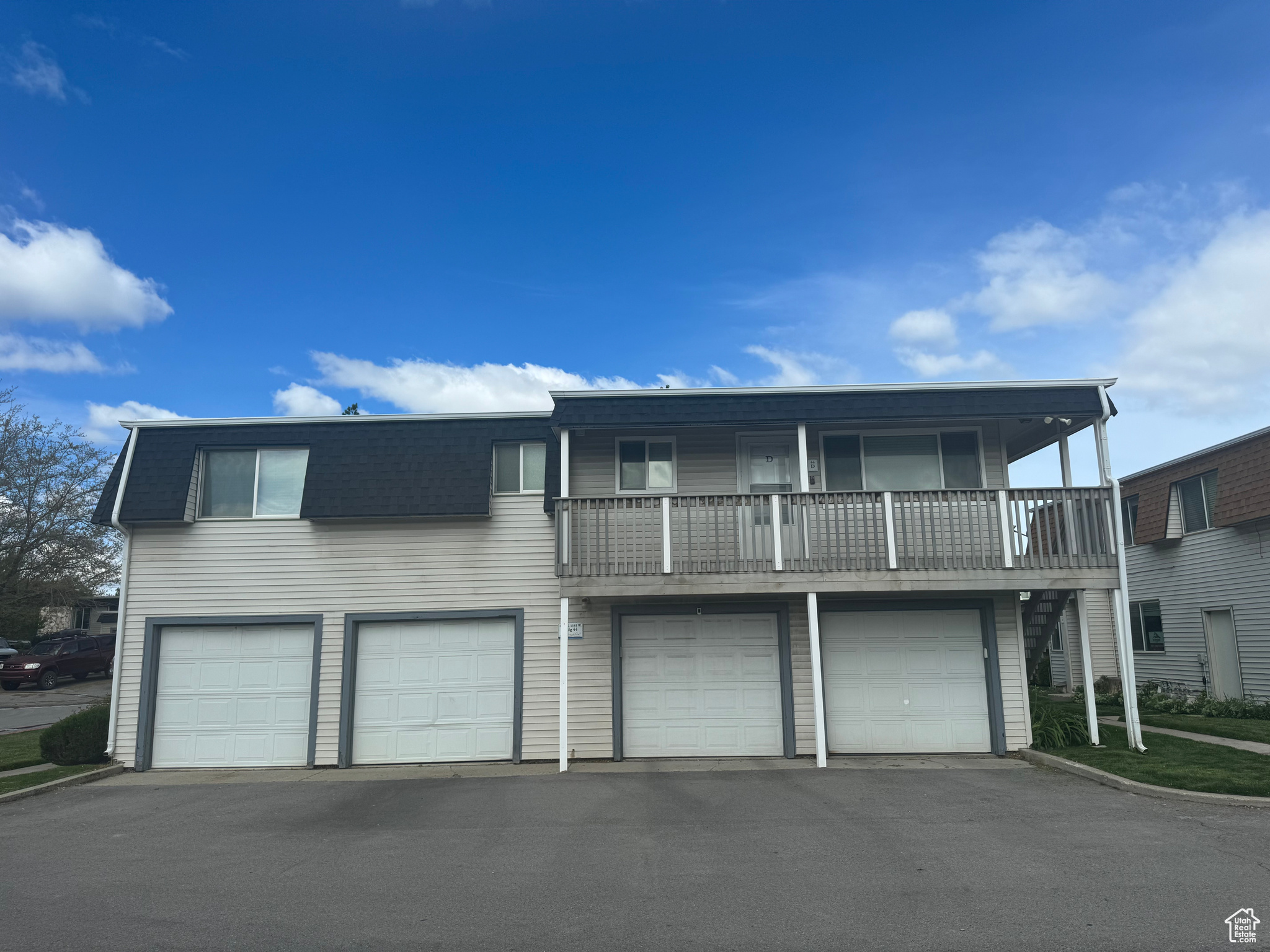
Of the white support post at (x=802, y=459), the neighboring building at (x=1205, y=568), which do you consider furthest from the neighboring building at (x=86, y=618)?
the neighboring building at (x=1205, y=568)

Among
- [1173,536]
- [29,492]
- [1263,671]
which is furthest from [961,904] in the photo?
[29,492]

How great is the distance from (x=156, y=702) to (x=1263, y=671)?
66.0 ft

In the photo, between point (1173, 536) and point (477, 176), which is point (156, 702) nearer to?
point (477, 176)

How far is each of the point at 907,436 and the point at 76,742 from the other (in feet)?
43.8

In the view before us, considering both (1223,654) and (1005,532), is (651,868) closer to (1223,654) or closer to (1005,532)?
(1005,532)

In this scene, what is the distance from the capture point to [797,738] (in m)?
12.5

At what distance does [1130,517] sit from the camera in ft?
70.9

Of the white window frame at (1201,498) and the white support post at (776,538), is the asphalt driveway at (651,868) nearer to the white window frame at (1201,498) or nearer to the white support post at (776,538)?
the white support post at (776,538)

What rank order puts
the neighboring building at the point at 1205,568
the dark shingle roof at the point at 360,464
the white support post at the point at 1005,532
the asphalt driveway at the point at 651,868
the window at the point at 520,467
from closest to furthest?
1. the asphalt driveway at the point at 651,868
2. the white support post at the point at 1005,532
3. the dark shingle roof at the point at 360,464
4. the window at the point at 520,467
5. the neighboring building at the point at 1205,568

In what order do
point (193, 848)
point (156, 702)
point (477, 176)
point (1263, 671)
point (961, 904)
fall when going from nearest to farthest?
point (961, 904)
point (193, 848)
point (156, 702)
point (1263, 671)
point (477, 176)

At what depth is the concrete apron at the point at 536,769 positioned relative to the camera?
11523 millimetres

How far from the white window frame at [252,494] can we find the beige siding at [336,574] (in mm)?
80

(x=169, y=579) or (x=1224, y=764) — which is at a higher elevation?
(x=169, y=579)

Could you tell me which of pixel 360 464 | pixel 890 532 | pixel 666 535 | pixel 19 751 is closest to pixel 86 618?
pixel 19 751
